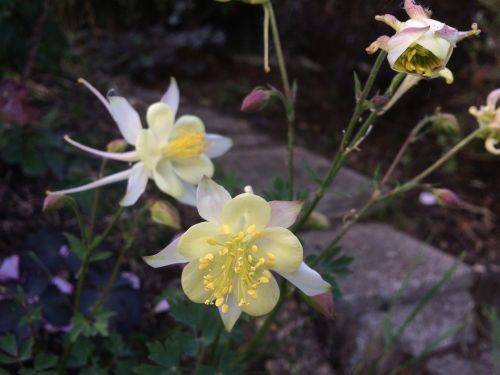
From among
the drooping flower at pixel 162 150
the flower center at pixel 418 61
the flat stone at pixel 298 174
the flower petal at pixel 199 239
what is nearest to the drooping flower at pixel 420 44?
the flower center at pixel 418 61

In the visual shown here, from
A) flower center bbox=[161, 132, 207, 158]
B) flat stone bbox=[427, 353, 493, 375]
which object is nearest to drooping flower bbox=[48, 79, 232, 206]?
flower center bbox=[161, 132, 207, 158]

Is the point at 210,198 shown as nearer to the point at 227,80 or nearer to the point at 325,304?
the point at 325,304

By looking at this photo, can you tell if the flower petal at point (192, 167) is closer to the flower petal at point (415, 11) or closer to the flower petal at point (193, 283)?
the flower petal at point (193, 283)

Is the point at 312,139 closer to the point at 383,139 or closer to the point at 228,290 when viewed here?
the point at 383,139

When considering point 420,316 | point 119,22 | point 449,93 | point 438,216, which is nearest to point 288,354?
point 420,316

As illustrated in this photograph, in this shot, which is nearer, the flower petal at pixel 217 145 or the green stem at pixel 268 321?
the green stem at pixel 268 321

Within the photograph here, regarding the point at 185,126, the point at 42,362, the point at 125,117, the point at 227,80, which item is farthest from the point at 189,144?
the point at 227,80
